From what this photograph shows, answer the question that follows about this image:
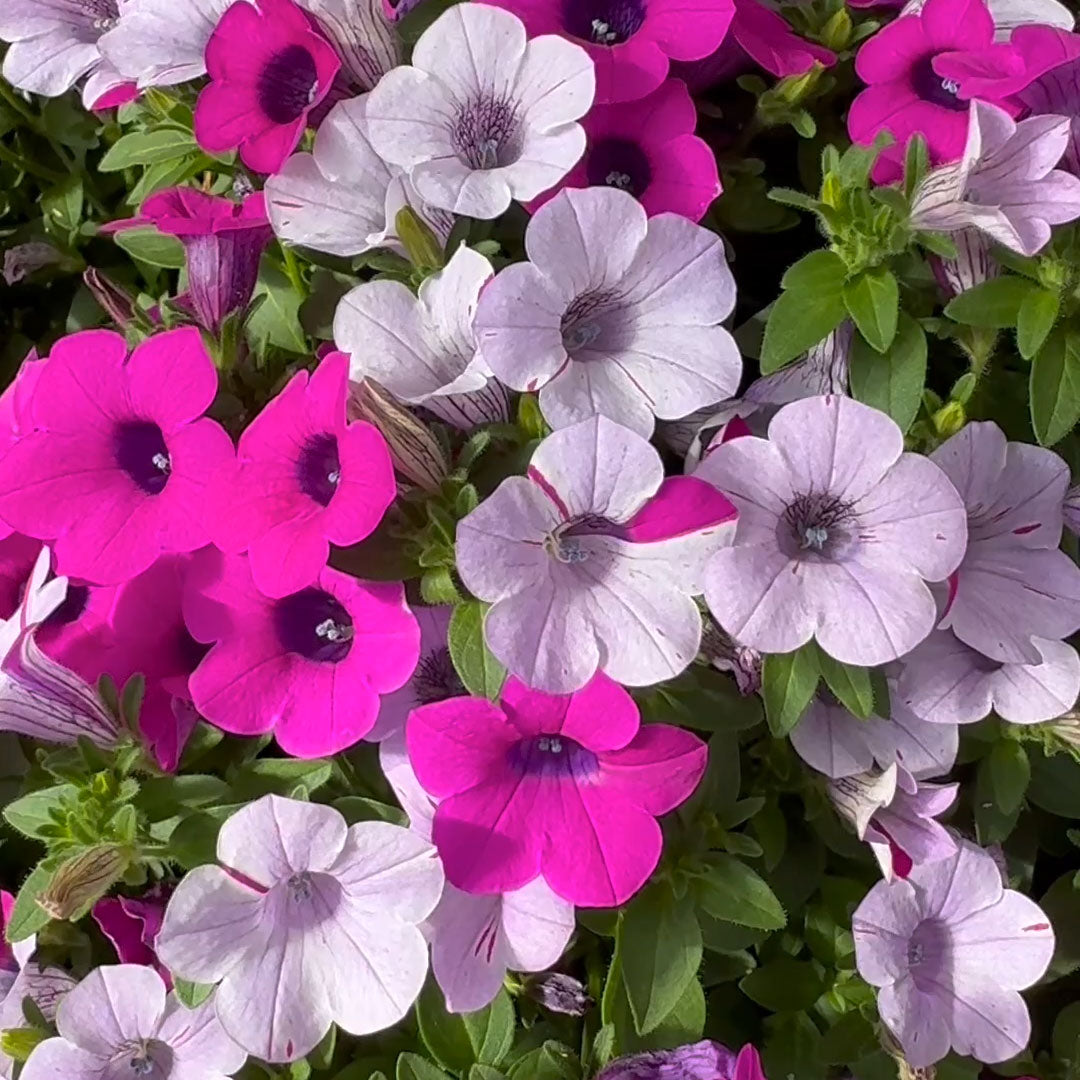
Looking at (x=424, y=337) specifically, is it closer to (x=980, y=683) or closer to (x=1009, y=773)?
(x=980, y=683)

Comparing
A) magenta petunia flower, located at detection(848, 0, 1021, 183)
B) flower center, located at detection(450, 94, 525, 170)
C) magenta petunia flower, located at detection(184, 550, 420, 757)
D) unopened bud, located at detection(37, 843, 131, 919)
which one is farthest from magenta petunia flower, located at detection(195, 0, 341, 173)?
unopened bud, located at detection(37, 843, 131, 919)

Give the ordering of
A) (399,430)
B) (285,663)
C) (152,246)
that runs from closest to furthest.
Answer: (399,430)
(285,663)
(152,246)

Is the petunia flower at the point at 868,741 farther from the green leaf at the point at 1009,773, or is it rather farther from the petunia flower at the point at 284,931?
the petunia flower at the point at 284,931

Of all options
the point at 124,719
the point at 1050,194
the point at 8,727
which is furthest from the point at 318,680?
the point at 1050,194

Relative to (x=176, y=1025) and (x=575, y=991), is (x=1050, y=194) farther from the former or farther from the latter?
(x=176, y=1025)

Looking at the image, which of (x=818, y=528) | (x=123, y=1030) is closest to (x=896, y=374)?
(x=818, y=528)

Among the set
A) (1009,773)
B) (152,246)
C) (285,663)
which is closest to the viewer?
(285,663)

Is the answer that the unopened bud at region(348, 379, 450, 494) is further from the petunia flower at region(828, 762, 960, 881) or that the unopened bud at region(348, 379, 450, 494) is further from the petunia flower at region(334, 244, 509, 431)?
the petunia flower at region(828, 762, 960, 881)
